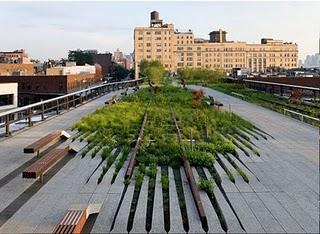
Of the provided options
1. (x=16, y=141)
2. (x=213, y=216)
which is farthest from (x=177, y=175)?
(x=16, y=141)

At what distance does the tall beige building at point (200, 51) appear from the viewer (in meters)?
141

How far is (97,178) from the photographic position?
740 centimetres

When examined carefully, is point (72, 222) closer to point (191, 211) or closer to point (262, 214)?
point (191, 211)

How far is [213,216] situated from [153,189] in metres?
1.46

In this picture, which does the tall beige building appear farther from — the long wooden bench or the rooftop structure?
the long wooden bench

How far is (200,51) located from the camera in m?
153

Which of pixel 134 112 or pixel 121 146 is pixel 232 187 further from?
pixel 134 112

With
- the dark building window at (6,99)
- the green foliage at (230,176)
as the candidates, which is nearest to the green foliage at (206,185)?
the green foliage at (230,176)

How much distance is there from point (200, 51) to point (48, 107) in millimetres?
137024

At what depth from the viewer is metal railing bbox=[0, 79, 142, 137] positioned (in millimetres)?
12609

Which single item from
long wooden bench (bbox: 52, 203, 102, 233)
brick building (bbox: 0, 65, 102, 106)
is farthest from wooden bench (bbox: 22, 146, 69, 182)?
brick building (bbox: 0, 65, 102, 106)

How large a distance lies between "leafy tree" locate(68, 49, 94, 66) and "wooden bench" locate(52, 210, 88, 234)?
133 metres

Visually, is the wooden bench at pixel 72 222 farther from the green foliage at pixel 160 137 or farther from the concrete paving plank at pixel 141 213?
the green foliage at pixel 160 137

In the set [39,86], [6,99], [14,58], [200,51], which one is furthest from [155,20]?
[6,99]
